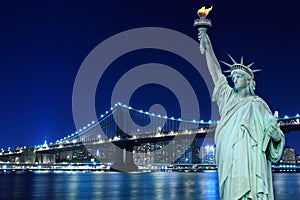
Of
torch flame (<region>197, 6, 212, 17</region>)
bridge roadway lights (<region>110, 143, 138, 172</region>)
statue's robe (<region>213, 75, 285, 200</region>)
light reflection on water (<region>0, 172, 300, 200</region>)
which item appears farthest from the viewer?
bridge roadway lights (<region>110, 143, 138, 172</region>)

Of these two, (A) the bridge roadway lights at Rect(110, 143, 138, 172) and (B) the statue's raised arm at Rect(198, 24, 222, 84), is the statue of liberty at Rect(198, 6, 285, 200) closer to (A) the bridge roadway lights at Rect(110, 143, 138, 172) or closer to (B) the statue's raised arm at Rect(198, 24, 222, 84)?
(B) the statue's raised arm at Rect(198, 24, 222, 84)

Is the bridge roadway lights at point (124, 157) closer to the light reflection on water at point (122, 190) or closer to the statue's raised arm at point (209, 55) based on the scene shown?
the light reflection on water at point (122, 190)

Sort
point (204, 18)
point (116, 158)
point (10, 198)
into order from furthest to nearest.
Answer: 1. point (116, 158)
2. point (10, 198)
3. point (204, 18)

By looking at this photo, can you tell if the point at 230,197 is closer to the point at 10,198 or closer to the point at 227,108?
the point at 227,108

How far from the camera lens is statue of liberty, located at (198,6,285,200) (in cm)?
375

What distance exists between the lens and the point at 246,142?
383 cm

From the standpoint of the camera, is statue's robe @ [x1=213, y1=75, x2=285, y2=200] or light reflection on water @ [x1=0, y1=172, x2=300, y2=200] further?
light reflection on water @ [x1=0, y1=172, x2=300, y2=200]

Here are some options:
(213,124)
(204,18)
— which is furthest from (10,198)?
(213,124)

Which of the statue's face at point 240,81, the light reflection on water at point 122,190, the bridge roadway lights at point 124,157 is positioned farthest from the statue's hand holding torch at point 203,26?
the bridge roadway lights at point 124,157

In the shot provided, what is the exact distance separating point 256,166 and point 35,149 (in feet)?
259

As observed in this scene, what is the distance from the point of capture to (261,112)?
12.9 feet

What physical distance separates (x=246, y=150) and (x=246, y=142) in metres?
0.07

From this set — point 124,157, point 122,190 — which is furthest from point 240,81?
point 124,157

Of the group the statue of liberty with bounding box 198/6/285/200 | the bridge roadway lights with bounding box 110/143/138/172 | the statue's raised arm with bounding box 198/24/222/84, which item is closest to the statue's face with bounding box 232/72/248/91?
the statue of liberty with bounding box 198/6/285/200
